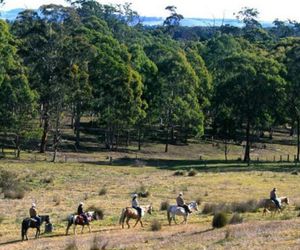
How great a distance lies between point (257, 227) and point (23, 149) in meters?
45.6

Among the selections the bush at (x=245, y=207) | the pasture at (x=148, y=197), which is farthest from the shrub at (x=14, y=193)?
the bush at (x=245, y=207)

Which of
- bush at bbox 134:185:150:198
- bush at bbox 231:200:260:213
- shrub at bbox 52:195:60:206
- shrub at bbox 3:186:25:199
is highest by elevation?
bush at bbox 231:200:260:213

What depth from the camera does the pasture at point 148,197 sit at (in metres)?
26.1

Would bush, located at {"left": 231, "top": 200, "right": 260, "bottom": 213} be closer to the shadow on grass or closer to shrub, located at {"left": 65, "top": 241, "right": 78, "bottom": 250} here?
shrub, located at {"left": 65, "top": 241, "right": 78, "bottom": 250}

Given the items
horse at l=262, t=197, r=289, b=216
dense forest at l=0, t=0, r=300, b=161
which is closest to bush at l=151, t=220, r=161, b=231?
horse at l=262, t=197, r=289, b=216

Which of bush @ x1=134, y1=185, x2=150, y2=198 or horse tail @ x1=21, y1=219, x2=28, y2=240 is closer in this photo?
horse tail @ x1=21, y1=219, x2=28, y2=240

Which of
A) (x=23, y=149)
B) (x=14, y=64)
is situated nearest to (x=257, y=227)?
(x=14, y=64)

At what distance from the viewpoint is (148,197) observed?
43250 millimetres

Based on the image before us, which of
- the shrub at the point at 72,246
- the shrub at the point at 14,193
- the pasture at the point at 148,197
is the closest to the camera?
the shrub at the point at 72,246

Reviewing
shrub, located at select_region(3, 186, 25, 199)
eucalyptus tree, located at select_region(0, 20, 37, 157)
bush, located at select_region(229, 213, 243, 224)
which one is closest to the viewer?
bush, located at select_region(229, 213, 243, 224)

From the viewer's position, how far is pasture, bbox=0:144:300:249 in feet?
85.6

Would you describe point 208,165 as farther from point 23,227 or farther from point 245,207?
point 23,227

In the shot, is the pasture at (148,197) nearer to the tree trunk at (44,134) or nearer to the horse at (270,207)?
the horse at (270,207)

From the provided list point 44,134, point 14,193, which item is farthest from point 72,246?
point 44,134
